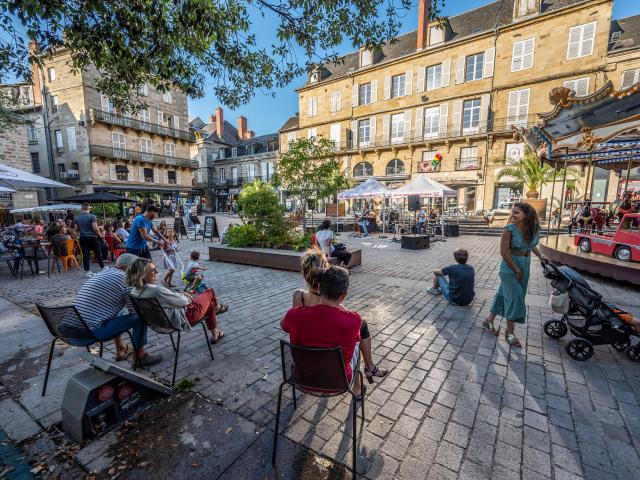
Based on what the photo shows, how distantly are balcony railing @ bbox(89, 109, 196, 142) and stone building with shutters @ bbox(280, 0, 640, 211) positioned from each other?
16.1 metres

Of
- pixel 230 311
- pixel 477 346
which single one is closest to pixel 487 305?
pixel 477 346

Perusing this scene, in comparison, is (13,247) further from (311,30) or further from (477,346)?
(477,346)

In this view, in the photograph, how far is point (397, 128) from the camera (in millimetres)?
26234

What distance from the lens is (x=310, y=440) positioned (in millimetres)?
2123

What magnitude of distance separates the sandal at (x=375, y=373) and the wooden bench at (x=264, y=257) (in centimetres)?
457

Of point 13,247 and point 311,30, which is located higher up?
point 311,30

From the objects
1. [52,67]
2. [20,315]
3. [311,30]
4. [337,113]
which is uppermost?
[52,67]

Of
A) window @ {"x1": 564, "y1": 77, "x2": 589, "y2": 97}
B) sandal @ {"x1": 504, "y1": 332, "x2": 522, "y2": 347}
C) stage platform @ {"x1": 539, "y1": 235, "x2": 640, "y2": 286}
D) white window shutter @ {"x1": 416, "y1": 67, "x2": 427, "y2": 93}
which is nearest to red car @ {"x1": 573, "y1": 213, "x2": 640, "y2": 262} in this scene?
stage platform @ {"x1": 539, "y1": 235, "x2": 640, "y2": 286}

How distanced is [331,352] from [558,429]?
1998 mm

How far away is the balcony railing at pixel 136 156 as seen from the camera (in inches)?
997

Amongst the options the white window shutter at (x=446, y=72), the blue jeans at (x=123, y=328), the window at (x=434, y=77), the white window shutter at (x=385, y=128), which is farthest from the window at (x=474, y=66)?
the blue jeans at (x=123, y=328)

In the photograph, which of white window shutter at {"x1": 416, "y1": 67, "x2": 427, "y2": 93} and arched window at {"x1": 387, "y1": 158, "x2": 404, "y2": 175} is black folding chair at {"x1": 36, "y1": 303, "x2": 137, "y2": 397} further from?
white window shutter at {"x1": 416, "y1": 67, "x2": 427, "y2": 93}

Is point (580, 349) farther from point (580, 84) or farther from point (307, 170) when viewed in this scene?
point (580, 84)

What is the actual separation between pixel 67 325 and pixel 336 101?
101 ft
